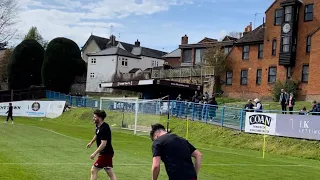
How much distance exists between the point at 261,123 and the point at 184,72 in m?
30.7

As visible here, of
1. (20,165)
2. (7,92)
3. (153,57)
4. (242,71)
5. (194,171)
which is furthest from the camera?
(153,57)

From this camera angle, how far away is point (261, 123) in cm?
2666

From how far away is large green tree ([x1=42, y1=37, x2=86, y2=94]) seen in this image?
72.3 m

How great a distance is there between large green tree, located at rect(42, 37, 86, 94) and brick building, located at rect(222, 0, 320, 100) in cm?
3005

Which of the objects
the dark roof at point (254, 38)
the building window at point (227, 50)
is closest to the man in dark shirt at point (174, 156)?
the dark roof at point (254, 38)

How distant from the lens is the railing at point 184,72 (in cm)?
5422

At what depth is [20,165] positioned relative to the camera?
Answer: 15.0 m

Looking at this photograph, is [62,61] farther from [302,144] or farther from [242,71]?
[302,144]

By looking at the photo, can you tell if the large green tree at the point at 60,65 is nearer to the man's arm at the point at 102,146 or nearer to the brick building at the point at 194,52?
the brick building at the point at 194,52

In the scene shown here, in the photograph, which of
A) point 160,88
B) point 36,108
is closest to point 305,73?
point 160,88

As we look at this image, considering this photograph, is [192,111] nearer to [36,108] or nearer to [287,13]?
[287,13]

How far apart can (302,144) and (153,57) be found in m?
62.5

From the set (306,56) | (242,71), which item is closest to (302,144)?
(306,56)

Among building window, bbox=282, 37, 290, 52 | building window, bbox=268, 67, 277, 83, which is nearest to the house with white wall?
building window, bbox=268, 67, 277, 83
